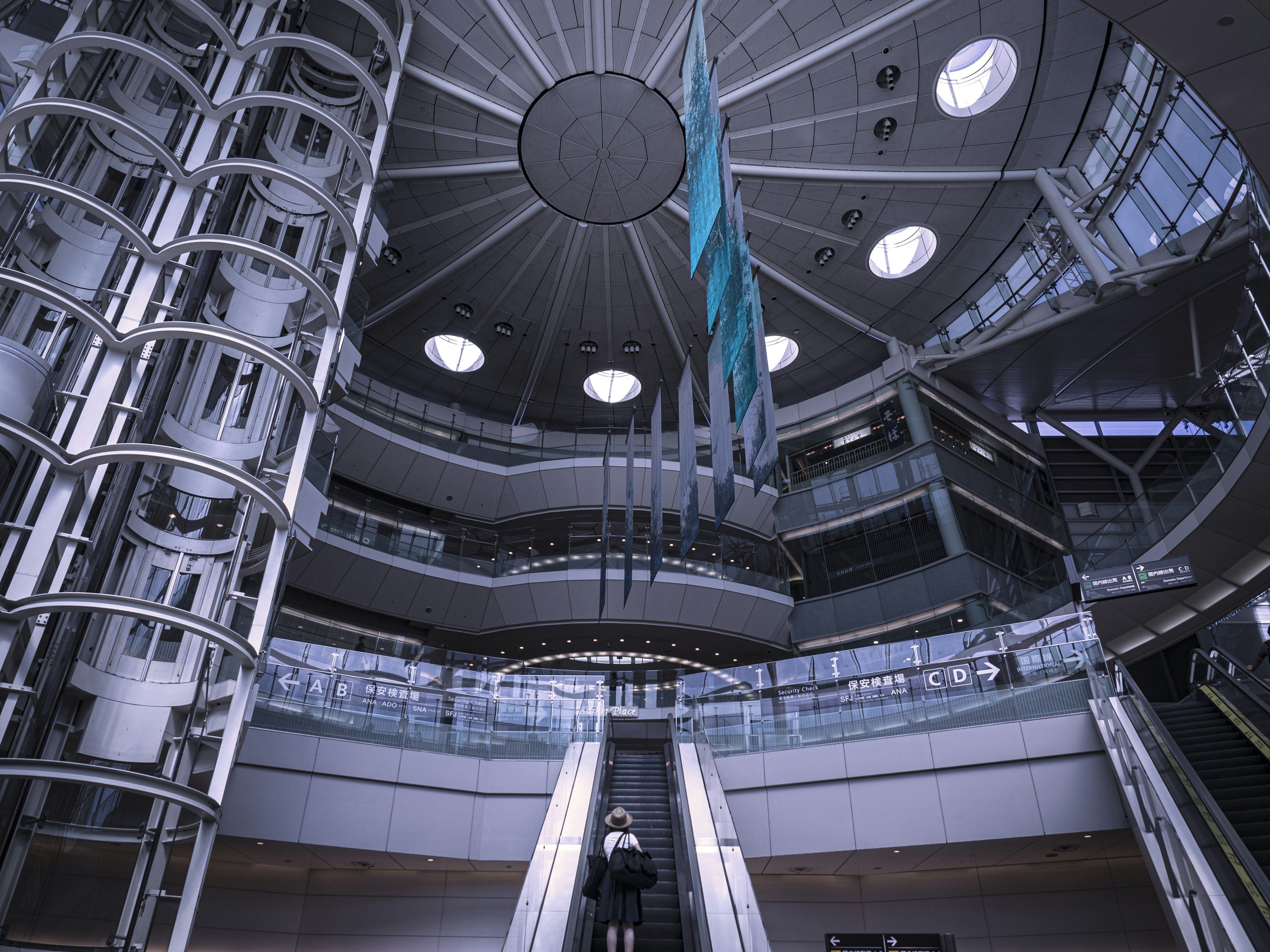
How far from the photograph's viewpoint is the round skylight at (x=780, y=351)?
27469 millimetres

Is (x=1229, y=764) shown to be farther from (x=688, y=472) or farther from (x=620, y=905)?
(x=620, y=905)

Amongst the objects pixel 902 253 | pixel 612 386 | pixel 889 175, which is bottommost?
pixel 889 175

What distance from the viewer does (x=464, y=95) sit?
20266 mm

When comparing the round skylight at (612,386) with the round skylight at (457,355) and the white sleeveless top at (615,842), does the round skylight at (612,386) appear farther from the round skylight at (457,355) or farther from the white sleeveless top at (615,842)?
the white sleeveless top at (615,842)

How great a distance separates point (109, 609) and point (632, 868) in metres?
6.46

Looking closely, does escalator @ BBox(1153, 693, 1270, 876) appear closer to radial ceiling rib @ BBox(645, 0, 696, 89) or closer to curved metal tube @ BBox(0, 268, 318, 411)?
curved metal tube @ BBox(0, 268, 318, 411)

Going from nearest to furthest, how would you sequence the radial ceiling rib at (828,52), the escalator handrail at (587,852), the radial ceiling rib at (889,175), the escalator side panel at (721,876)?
the escalator side panel at (721,876)
the escalator handrail at (587,852)
the radial ceiling rib at (828,52)
the radial ceiling rib at (889,175)

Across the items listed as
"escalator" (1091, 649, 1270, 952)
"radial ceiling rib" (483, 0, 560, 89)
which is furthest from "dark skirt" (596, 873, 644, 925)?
"radial ceiling rib" (483, 0, 560, 89)

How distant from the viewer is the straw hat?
7.87 metres

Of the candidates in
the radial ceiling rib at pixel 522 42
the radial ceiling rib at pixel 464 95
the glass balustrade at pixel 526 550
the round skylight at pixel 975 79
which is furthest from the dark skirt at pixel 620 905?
the round skylight at pixel 975 79

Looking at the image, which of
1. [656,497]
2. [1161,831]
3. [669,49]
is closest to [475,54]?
[669,49]

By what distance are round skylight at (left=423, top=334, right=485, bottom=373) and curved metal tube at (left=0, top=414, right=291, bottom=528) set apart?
58.6 feet

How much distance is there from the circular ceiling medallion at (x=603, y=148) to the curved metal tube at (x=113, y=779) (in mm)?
17583

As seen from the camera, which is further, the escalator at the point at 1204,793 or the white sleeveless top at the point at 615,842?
the white sleeveless top at the point at 615,842
